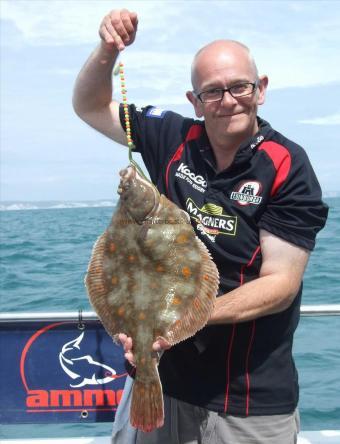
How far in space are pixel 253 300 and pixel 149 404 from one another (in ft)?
2.07

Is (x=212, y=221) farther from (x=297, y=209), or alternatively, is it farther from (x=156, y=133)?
(x=156, y=133)

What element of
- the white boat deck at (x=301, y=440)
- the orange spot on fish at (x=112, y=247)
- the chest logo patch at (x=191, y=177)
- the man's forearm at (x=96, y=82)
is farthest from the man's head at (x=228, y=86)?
the white boat deck at (x=301, y=440)

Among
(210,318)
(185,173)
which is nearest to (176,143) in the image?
(185,173)

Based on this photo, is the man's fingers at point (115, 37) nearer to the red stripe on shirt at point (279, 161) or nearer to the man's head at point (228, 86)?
the man's head at point (228, 86)

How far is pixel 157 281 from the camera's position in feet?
8.65

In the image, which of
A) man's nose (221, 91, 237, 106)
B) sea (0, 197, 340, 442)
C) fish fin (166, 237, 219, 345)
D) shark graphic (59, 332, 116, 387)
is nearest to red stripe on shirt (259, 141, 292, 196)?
man's nose (221, 91, 237, 106)

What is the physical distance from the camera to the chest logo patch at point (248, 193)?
2.84 metres

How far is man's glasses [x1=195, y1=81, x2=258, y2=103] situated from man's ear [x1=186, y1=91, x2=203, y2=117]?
8cm

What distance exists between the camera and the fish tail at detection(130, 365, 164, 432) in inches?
104

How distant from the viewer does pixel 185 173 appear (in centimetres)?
303

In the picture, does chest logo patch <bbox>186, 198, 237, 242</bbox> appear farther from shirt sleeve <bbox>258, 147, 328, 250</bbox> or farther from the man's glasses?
the man's glasses

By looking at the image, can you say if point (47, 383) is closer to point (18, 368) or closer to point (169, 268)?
point (18, 368)

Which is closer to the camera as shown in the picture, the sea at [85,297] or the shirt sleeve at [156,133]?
the shirt sleeve at [156,133]

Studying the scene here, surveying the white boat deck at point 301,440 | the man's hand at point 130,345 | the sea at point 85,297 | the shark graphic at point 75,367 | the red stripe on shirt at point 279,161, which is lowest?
the sea at point 85,297
